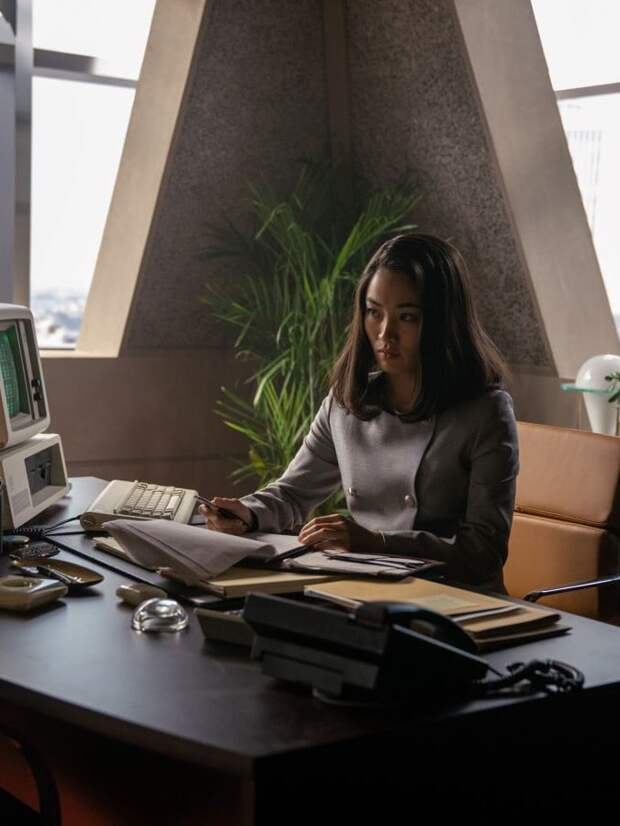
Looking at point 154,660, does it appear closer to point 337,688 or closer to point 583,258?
point 337,688

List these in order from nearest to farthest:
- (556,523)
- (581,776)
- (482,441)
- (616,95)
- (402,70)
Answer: (581,776) < (482,441) < (556,523) < (616,95) < (402,70)

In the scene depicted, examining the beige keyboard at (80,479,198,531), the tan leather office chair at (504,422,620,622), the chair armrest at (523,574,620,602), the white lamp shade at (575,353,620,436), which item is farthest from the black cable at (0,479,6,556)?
the white lamp shade at (575,353,620,436)

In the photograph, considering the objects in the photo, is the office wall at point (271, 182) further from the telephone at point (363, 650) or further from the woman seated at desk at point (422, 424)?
the telephone at point (363, 650)

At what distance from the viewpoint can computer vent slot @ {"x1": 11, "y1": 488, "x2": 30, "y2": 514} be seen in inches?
95.3

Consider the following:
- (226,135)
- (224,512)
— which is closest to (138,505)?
(224,512)

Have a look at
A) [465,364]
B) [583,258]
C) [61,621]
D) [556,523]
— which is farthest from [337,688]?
[583,258]

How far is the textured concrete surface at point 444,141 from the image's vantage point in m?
4.12

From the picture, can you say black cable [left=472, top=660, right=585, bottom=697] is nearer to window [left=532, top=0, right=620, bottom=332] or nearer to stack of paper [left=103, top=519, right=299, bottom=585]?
stack of paper [left=103, top=519, right=299, bottom=585]

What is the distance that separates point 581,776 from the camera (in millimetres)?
1545

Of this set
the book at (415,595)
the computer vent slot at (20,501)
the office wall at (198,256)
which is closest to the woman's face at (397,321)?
the book at (415,595)

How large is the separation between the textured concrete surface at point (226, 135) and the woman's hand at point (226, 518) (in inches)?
94.0

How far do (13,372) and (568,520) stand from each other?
137 centimetres

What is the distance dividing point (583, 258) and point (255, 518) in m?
1.96

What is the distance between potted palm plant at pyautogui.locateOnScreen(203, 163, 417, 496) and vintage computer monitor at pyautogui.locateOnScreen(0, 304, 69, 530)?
1533 mm
